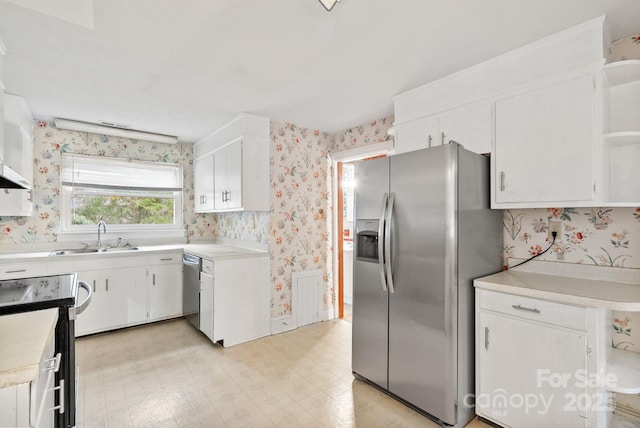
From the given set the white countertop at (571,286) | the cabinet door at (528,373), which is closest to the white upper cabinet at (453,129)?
the white countertop at (571,286)

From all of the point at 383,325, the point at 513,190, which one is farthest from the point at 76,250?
the point at 513,190

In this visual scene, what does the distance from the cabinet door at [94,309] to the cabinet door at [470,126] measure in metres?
3.59

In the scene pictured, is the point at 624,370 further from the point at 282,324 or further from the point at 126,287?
the point at 126,287

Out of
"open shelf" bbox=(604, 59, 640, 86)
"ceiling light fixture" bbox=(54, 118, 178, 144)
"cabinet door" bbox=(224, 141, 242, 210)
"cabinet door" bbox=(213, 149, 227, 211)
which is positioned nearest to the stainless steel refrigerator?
"open shelf" bbox=(604, 59, 640, 86)

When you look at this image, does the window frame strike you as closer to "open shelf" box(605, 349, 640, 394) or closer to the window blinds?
the window blinds

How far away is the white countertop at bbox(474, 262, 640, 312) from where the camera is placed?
4.91ft

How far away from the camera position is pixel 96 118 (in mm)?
3287

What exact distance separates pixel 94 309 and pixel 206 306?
3.96 ft

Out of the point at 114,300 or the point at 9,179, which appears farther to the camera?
the point at 114,300

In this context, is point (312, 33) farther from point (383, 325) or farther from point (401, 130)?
point (383, 325)

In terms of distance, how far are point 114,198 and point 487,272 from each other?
4203 millimetres

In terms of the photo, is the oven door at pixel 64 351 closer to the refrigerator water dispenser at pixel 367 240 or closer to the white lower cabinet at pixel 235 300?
the white lower cabinet at pixel 235 300

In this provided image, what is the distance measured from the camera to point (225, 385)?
2.34 meters

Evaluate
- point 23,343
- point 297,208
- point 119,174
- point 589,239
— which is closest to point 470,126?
point 589,239
